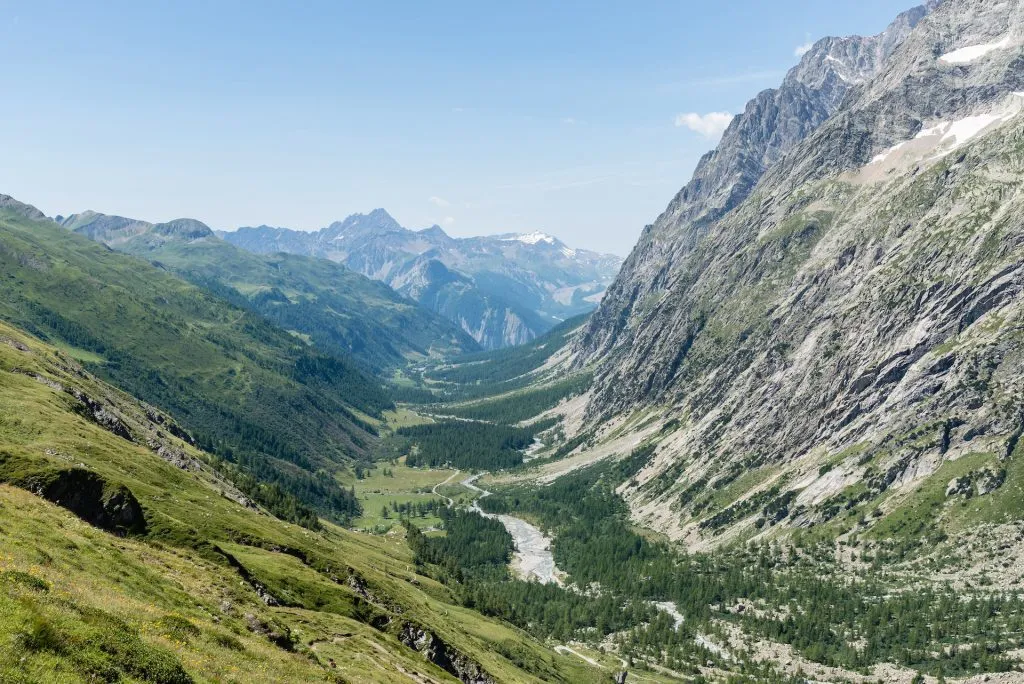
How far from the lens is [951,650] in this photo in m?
136

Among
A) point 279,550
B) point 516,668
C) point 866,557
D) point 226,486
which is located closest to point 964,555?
point 866,557

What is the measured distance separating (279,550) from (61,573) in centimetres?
5590

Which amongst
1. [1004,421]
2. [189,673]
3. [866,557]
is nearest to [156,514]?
[189,673]

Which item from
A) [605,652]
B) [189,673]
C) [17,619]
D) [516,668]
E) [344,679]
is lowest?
[605,652]

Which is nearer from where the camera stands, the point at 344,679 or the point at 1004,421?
the point at 344,679

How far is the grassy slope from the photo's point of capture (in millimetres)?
34250

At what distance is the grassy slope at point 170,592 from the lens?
3425 centimetres

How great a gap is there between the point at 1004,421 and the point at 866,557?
→ 53.7m

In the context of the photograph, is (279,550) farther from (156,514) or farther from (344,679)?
(344,679)

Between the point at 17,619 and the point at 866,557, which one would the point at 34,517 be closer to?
the point at 17,619

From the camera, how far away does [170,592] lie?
56.5 metres

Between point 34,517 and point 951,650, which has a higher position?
point 34,517

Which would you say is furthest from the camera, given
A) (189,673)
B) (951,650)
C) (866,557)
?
(866,557)

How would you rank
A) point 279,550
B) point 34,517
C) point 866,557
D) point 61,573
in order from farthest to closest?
point 866,557
point 279,550
point 34,517
point 61,573
